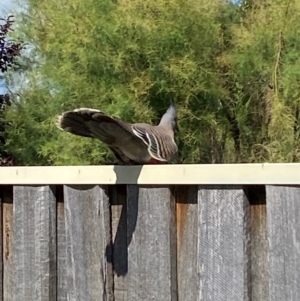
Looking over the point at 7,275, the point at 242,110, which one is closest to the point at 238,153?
the point at 242,110

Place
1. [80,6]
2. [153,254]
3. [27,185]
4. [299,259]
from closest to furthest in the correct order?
[299,259] < [153,254] < [27,185] < [80,6]

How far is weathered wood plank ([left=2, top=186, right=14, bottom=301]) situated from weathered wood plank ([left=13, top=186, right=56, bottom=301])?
0.08 feet

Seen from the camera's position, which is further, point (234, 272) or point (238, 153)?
point (238, 153)

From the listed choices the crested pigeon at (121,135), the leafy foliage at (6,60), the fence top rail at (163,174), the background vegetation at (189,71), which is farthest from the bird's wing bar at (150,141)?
the leafy foliage at (6,60)

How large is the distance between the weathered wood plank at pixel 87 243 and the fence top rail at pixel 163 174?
27 millimetres

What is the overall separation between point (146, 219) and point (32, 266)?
0.28 meters

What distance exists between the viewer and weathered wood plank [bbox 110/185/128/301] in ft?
3.97

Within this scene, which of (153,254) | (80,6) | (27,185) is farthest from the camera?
(80,6)

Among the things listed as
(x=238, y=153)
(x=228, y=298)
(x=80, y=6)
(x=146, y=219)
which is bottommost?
(x=228, y=298)

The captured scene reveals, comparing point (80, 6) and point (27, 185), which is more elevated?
point (80, 6)

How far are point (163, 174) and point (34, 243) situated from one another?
0.32m

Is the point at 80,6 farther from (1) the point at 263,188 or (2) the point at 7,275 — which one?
(1) the point at 263,188

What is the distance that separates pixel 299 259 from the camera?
986mm

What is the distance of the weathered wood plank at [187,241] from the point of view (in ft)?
3.70
